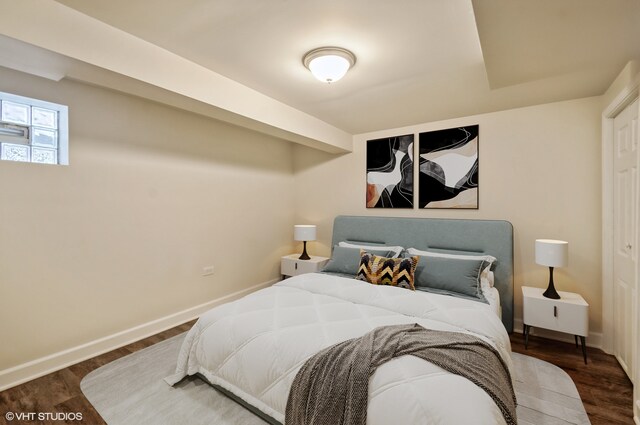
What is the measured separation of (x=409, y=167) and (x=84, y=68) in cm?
→ 326

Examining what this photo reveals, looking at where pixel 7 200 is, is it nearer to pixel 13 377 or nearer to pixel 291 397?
pixel 13 377

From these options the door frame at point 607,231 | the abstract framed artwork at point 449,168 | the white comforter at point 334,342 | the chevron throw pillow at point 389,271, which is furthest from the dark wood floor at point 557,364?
the abstract framed artwork at point 449,168

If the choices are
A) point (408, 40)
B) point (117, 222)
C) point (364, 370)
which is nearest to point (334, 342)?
point (364, 370)

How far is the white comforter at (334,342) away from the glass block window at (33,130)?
1.88 m

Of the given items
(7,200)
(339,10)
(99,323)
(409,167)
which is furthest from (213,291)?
(339,10)

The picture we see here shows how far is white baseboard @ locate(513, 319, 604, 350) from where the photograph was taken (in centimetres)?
265

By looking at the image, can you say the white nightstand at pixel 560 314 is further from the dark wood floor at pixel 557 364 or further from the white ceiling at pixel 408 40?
the white ceiling at pixel 408 40

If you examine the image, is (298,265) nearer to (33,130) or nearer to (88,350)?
(88,350)

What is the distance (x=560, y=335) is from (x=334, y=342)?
8.56 ft

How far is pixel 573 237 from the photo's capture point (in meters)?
2.79

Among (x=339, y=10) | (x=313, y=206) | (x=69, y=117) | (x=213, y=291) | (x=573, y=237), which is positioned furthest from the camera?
(x=313, y=206)

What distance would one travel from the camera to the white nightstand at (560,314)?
7.85 feet

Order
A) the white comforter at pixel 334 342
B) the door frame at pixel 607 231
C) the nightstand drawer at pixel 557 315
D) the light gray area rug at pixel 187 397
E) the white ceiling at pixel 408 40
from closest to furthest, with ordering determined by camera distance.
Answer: the white comforter at pixel 334 342 → the white ceiling at pixel 408 40 → the light gray area rug at pixel 187 397 → the nightstand drawer at pixel 557 315 → the door frame at pixel 607 231

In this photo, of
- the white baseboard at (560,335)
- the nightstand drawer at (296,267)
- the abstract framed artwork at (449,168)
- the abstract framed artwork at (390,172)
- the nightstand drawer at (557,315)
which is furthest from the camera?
the nightstand drawer at (296,267)
